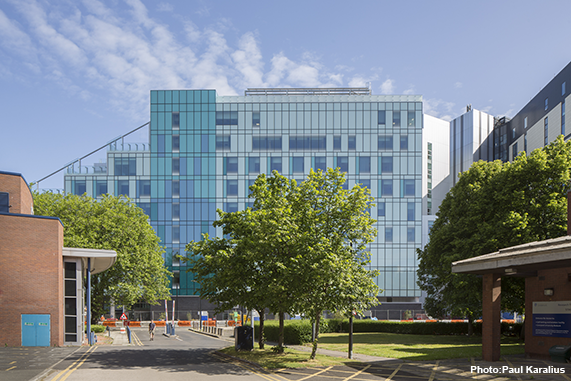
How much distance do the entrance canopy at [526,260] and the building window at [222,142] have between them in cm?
6042

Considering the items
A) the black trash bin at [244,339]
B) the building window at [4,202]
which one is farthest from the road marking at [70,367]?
the building window at [4,202]

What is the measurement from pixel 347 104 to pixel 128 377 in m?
67.4

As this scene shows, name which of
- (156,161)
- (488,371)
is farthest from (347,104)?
(488,371)

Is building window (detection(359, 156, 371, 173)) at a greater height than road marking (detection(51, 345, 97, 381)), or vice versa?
building window (detection(359, 156, 371, 173))

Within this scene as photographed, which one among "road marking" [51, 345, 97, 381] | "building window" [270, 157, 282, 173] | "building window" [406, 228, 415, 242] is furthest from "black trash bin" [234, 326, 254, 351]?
"building window" [406, 228, 415, 242]

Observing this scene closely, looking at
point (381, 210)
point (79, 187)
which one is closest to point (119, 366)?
point (381, 210)

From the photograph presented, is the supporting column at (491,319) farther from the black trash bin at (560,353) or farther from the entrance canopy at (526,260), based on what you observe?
the black trash bin at (560,353)

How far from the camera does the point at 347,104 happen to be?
80062 mm

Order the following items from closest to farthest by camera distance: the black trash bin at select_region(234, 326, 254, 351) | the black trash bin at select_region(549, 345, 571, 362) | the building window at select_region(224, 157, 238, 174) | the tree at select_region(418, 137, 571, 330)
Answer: the black trash bin at select_region(549, 345, 571, 362)
the black trash bin at select_region(234, 326, 254, 351)
the tree at select_region(418, 137, 571, 330)
the building window at select_region(224, 157, 238, 174)

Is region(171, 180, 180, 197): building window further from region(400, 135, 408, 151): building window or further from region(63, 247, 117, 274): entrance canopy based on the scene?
region(63, 247, 117, 274): entrance canopy

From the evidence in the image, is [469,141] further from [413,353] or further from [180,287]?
[413,353]

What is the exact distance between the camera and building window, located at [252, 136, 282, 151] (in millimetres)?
79625

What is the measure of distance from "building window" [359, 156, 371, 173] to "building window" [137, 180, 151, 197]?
3366cm

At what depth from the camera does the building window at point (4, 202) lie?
113 ft
